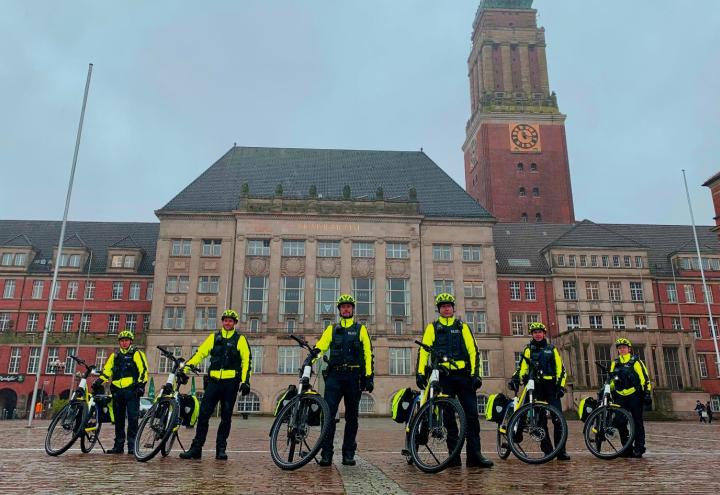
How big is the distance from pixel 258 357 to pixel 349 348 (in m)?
38.7

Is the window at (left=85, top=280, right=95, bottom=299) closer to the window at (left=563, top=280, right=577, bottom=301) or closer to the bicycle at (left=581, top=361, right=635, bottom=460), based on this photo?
the window at (left=563, top=280, right=577, bottom=301)

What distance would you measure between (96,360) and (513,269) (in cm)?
3775

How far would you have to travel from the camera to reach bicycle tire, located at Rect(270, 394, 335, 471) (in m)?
7.54

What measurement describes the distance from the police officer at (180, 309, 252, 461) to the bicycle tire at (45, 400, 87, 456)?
2.37 meters

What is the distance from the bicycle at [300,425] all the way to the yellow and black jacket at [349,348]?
677 millimetres

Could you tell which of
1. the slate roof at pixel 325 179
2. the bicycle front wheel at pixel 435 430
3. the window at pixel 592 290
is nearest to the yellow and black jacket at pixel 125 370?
the bicycle front wheel at pixel 435 430

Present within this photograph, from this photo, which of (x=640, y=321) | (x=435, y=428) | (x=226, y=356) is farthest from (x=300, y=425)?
(x=640, y=321)

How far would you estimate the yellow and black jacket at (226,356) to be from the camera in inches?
367

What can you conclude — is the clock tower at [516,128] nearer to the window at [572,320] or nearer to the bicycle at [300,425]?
the window at [572,320]

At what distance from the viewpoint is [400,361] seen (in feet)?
152

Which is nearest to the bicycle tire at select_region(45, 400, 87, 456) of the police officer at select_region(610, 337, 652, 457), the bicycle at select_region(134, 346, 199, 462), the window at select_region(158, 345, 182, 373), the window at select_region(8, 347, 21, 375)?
the bicycle at select_region(134, 346, 199, 462)

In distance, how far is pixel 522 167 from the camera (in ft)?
238

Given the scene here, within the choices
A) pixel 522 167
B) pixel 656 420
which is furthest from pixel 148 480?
pixel 522 167

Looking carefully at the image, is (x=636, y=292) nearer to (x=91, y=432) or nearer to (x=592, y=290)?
(x=592, y=290)
